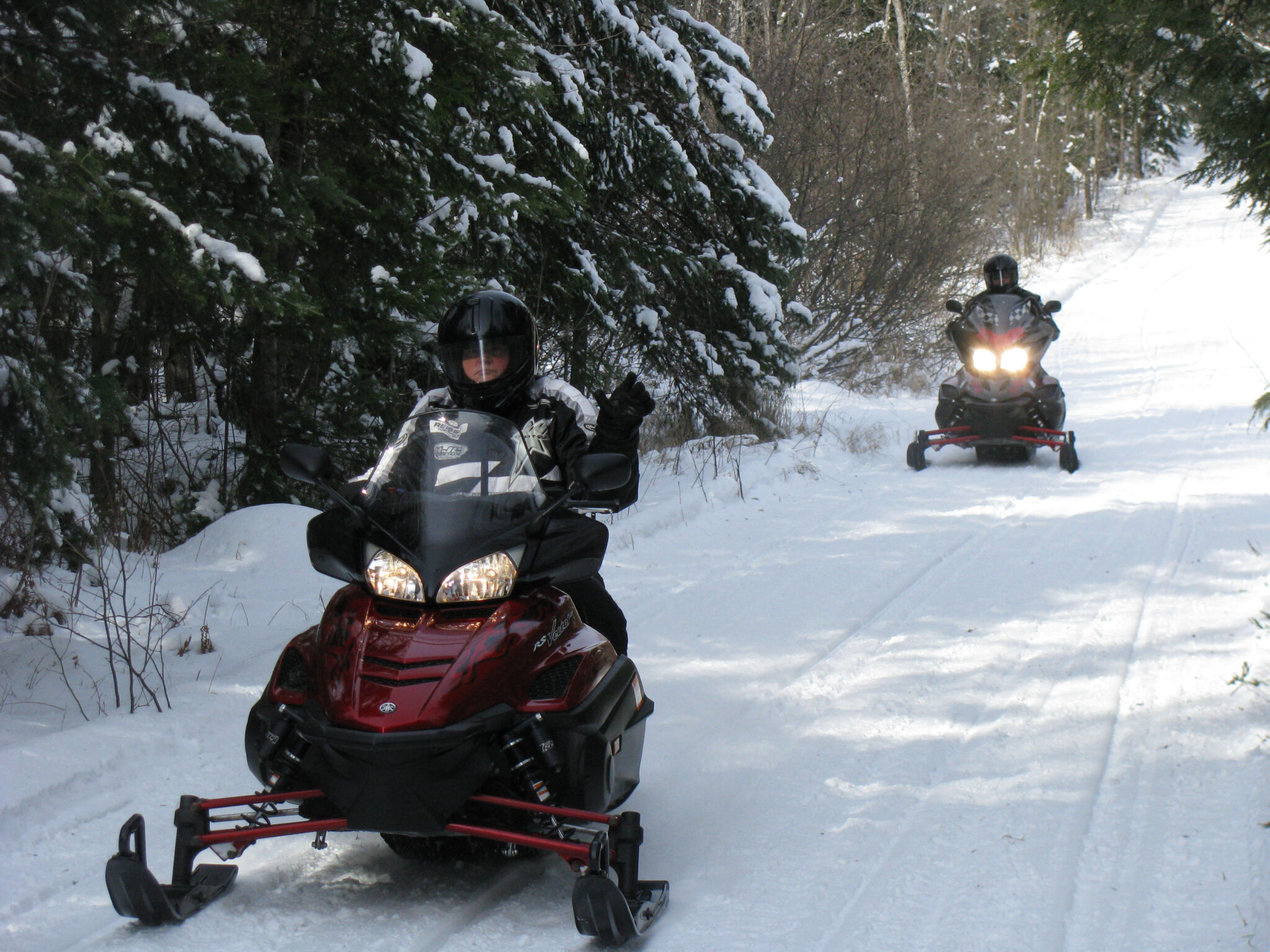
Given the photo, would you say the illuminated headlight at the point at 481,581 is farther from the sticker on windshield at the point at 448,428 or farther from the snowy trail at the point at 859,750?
the snowy trail at the point at 859,750

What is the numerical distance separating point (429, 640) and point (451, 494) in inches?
18.6

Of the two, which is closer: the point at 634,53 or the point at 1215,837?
the point at 1215,837

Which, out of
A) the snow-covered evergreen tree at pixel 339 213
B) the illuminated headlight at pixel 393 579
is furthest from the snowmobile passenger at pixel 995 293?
the illuminated headlight at pixel 393 579

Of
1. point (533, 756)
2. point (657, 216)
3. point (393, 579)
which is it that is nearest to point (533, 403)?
point (393, 579)

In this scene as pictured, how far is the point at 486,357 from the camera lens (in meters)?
3.97

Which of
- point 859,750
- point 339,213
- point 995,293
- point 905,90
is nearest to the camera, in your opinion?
point 859,750

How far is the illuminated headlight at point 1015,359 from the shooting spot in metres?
11.0

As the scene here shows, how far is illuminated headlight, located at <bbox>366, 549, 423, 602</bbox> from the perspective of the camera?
10.7 ft

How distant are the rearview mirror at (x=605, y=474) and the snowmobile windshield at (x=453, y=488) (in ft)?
0.58

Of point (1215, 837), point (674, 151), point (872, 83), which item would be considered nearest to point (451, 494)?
point (1215, 837)

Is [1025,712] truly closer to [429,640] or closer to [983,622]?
[983,622]

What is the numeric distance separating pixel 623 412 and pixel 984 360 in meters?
8.03

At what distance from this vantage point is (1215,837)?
3.65 meters

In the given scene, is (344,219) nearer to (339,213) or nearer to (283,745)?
(339,213)
